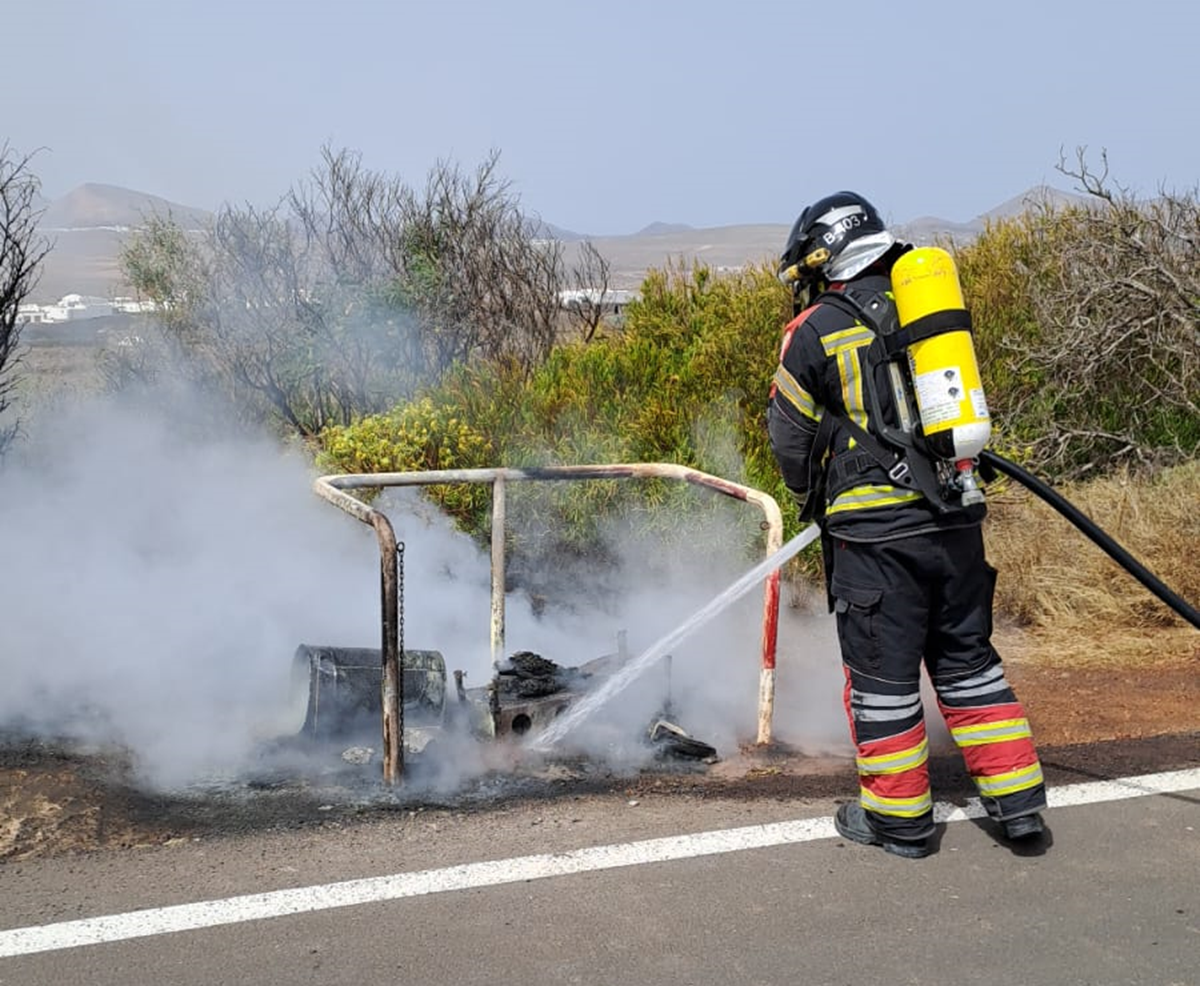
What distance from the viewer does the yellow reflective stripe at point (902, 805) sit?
369 centimetres

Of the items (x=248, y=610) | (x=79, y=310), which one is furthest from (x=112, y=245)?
(x=248, y=610)

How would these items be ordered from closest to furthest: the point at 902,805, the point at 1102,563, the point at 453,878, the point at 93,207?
the point at 453,878, the point at 902,805, the point at 1102,563, the point at 93,207

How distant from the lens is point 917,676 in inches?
150

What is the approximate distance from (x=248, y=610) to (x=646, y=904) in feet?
10.1

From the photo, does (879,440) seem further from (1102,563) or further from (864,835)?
(1102,563)

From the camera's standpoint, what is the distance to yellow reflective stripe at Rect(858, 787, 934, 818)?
3.69 meters

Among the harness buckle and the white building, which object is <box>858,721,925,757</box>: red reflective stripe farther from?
the white building

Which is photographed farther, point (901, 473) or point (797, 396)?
point (797, 396)

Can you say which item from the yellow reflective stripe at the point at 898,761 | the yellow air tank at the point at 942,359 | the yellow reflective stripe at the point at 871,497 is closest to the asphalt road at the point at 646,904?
the yellow reflective stripe at the point at 898,761

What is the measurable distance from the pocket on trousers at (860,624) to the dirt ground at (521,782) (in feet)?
2.15

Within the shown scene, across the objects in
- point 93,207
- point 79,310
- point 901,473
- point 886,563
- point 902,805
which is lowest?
point 902,805

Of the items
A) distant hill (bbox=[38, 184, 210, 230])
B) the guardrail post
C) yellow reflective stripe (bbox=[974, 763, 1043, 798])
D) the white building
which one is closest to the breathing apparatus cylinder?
yellow reflective stripe (bbox=[974, 763, 1043, 798])

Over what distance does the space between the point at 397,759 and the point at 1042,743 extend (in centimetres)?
240

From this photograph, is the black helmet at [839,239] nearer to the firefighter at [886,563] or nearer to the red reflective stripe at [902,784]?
the firefighter at [886,563]
